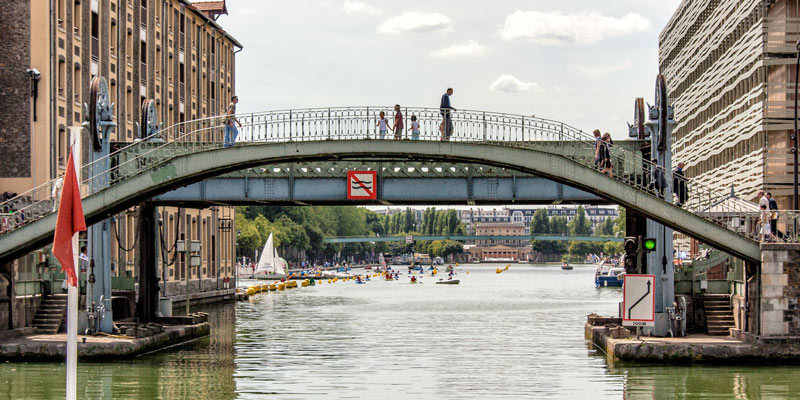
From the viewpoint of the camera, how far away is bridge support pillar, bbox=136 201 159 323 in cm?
4188

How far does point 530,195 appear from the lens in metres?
39.0

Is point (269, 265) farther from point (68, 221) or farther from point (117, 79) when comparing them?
point (68, 221)

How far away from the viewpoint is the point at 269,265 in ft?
445

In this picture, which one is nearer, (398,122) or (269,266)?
(398,122)

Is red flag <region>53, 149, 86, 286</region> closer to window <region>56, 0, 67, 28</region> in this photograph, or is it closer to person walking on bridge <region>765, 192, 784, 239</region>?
person walking on bridge <region>765, 192, 784, 239</region>

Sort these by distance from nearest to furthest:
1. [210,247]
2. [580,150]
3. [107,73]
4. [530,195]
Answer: [580,150] → [530,195] → [107,73] → [210,247]

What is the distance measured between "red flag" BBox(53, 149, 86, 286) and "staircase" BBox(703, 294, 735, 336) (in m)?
25.5

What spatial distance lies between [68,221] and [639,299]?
67.7 ft

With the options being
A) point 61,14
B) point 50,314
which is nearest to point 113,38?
point 61,14

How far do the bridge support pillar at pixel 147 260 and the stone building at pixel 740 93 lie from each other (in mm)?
40714

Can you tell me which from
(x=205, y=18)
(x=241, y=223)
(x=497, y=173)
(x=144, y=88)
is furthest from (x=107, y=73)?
(x=241, y=223)

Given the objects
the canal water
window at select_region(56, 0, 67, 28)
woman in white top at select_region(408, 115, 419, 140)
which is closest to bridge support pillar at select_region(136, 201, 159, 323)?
the canal water

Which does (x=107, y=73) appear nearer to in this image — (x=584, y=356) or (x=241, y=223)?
(x=584, y=356)

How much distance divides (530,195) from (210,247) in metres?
44.9
